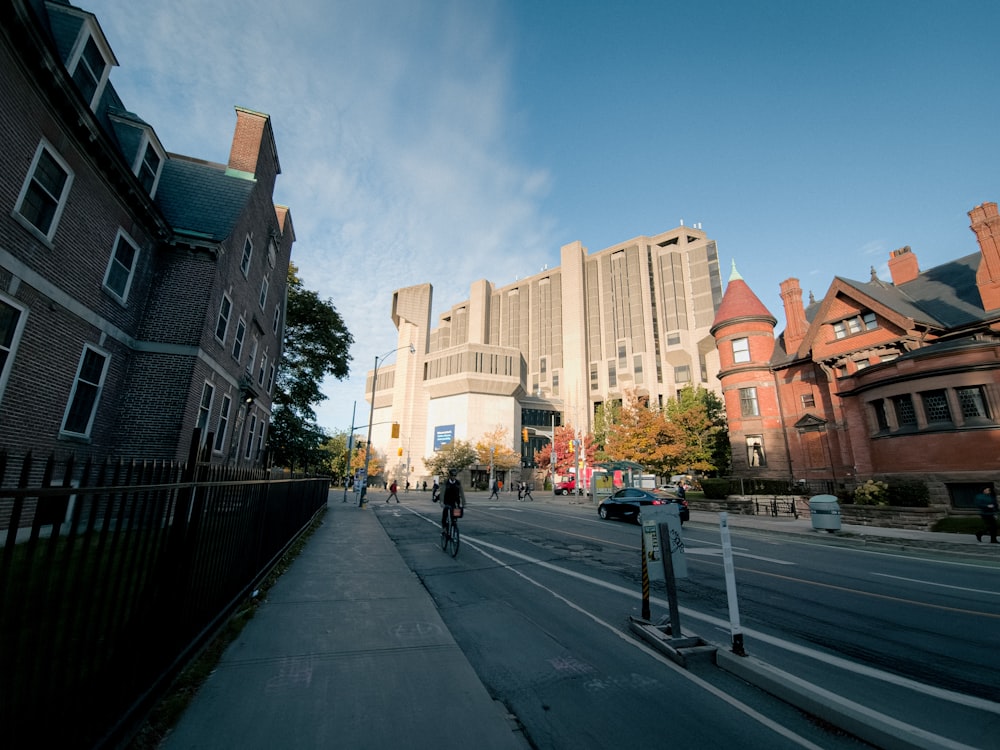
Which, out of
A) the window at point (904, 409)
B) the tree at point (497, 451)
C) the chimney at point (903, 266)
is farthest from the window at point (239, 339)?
the tree at point (497, 451)

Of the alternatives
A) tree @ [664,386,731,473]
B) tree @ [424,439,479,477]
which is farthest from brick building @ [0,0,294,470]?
tree @ [424,439,479,477]

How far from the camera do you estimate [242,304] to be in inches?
688

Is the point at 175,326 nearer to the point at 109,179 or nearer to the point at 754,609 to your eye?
the point at 109,179

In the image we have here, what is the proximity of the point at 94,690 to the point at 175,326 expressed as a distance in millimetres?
13568

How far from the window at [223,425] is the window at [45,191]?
810 cm

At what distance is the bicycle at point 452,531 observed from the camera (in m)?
10.1

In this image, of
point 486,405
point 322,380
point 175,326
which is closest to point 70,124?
point 175,326

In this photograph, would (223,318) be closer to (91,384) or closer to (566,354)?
(91,384)

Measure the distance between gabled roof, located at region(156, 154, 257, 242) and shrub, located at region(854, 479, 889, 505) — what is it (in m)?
28.9

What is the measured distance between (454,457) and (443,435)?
942cm

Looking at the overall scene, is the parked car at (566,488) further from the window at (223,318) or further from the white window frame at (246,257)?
the window at (223,318)

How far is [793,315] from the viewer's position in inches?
1244

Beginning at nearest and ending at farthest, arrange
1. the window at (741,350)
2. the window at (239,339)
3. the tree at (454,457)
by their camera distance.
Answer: the window at (239,339)
the window at (741,350)
the tree at (454,457)

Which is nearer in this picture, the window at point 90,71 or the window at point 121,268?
the window at point 90,71
